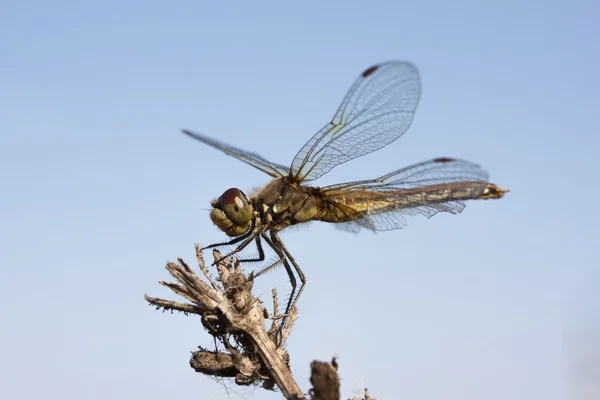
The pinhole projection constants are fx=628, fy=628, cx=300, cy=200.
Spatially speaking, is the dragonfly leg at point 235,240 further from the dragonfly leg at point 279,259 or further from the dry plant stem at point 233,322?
the dry plant stem at point 233,322

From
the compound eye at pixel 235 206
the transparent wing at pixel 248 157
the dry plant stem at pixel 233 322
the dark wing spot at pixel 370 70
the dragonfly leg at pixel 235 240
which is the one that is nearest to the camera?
the dry plant stem at pixel 233 322

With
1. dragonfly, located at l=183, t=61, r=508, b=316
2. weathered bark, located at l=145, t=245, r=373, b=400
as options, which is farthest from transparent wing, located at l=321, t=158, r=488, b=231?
weathered bark, located at l=145, t=245, r=373, b=400

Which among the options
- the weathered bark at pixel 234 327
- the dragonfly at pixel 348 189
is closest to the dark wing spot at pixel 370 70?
the dragonfly at pixel 348 189

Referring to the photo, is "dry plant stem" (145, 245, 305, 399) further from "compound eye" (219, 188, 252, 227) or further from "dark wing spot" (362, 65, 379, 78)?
"dark wing spot" (362, 65, 379, 78)

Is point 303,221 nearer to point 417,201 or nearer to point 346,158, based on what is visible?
point 346,158

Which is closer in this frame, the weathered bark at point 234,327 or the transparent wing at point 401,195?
the weathered bark at point 234,327

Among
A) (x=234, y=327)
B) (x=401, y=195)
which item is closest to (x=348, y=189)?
(x=401, y=195)

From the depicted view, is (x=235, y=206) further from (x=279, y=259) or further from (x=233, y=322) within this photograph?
(x=233, y=322)

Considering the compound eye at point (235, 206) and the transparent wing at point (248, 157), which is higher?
the transparent wing at point (248, 157)
